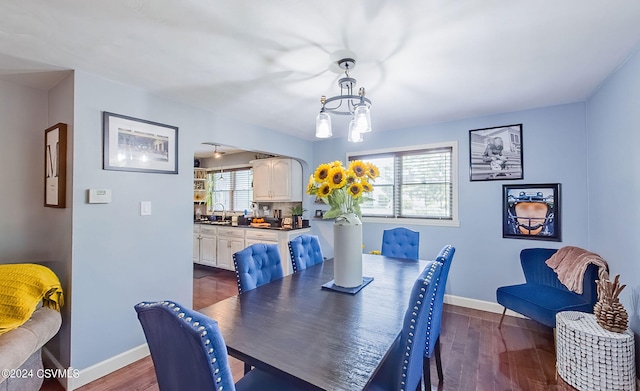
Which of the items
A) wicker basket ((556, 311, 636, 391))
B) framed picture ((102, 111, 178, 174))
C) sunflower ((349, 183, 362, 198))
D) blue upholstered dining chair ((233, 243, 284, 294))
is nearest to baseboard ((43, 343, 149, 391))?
blue upholstered dining chair ((233, 243, 284, 294))

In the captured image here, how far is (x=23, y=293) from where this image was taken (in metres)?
1.83

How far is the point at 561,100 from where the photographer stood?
289cm

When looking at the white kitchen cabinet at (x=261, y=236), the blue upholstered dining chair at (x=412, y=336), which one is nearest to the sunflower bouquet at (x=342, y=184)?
the blue upholstered dining chair at (x=412, y=336)

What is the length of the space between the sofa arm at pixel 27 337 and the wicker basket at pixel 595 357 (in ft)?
11.6

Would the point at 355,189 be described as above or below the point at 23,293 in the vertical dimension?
above

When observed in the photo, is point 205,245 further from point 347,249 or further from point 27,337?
point 347,249

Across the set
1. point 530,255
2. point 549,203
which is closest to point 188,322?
point 530,255

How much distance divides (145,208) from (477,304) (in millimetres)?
3809

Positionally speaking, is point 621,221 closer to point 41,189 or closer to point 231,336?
point 231,336

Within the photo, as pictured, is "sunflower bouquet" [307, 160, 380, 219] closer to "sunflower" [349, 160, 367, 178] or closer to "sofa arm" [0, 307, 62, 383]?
"sunflower" [349, 160, 367, 178]

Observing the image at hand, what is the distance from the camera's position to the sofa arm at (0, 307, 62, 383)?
5.06 feet

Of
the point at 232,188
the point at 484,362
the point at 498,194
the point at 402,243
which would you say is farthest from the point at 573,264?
the point at 232,188

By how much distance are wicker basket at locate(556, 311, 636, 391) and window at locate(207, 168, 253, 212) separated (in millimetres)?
5187

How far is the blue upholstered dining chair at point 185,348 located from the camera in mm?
829
